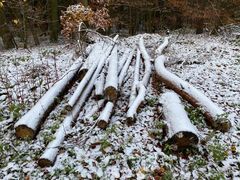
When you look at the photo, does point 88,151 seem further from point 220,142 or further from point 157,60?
point 157,60

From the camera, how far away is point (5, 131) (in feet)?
19.7

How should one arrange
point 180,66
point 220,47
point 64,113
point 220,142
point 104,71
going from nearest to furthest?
point 220,142, point 64,113, point 104,71, point 180,66, point 220,47

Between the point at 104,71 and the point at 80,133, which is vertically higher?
the point at 104,71

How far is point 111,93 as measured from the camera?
6.59 meters

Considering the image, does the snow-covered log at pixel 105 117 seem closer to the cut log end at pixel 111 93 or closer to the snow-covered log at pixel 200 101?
the cut log end at pixel 111 93

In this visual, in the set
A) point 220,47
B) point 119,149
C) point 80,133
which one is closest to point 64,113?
point 80,133

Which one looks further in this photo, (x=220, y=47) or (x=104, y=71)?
(x=220, y=47)

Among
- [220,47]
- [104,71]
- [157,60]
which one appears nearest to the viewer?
[104,71]

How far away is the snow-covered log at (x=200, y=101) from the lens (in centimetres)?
612

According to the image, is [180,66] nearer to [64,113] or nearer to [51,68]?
[51,68]

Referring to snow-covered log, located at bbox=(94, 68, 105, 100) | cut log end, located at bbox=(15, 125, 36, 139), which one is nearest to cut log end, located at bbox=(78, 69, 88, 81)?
snow-covered log, located at bbox=(94, 68, 105, 100)

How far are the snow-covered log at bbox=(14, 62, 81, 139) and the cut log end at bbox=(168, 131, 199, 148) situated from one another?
8.68ft

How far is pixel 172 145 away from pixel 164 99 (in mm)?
1406

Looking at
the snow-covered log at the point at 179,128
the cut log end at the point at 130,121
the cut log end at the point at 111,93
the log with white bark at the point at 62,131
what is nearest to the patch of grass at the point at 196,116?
the snow-covered log at the point at 179,128
